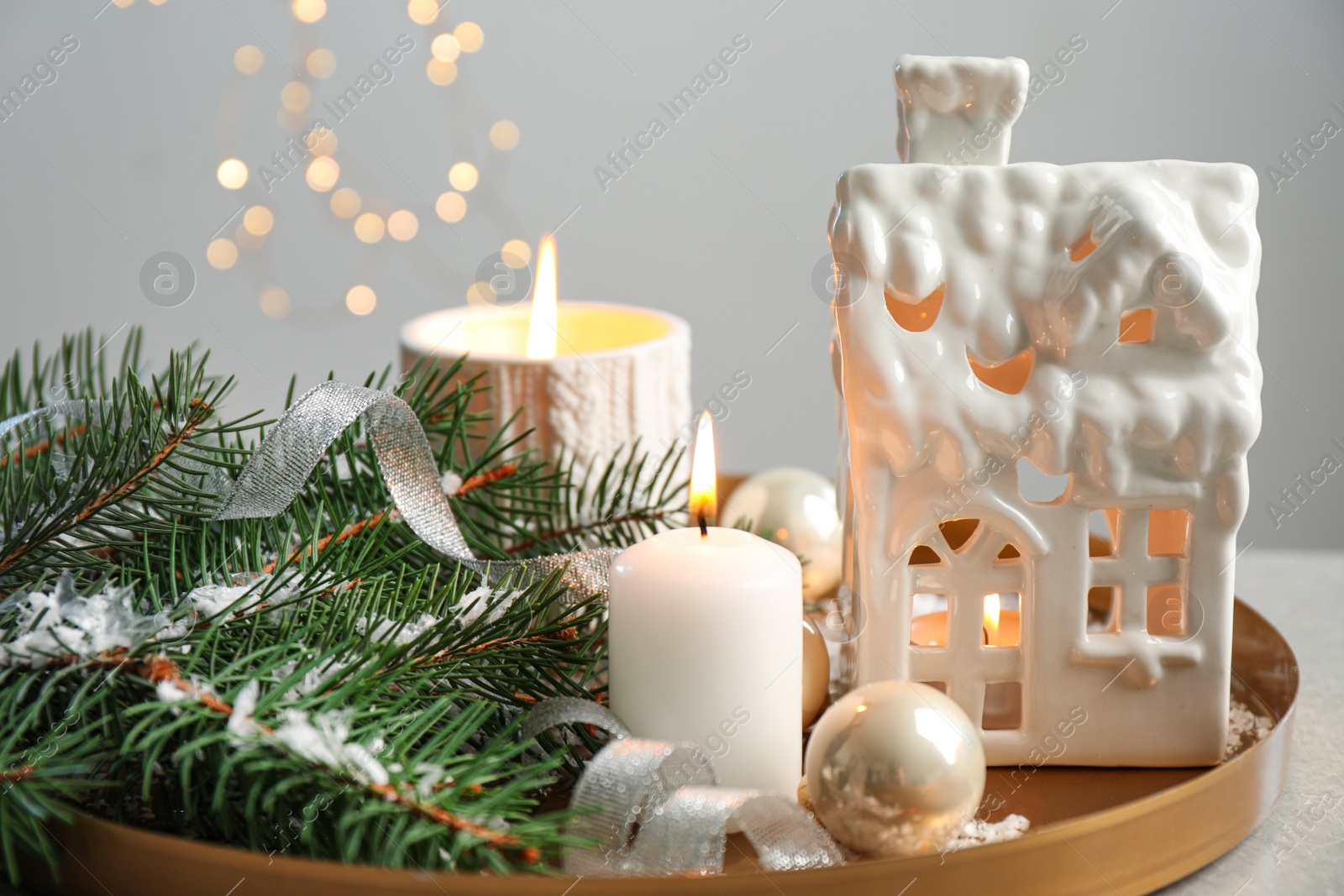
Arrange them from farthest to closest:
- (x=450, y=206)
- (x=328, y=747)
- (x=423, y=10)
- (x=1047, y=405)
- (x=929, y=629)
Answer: (x=450, y=206) < (x=423, y=10) < (x=929, y=629) < (x=1047, y=405) < (x=328, y=747)

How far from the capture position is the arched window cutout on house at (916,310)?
430mm

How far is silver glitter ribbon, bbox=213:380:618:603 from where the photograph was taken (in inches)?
17.4

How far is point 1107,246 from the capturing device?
0.42m

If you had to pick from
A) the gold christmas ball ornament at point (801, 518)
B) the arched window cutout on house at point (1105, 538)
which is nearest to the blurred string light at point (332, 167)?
the gold christmas ball ornament at point (801, 518)

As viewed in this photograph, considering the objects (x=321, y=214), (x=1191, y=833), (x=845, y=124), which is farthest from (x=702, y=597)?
(x=321, y=214)

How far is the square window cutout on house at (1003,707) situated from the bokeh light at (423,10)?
2.73 ft

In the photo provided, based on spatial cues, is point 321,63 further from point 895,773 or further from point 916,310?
point 895,773

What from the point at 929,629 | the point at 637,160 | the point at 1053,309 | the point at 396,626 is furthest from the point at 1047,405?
the point at 637,160

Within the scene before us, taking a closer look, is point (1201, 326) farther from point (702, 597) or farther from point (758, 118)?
point (758, 118)

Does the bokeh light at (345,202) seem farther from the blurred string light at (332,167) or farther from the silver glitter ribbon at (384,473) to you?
the silver glitter ribbon at (384,473)

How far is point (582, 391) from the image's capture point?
61 cm

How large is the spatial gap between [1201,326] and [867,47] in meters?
0.75

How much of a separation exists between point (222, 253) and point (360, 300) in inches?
5.7

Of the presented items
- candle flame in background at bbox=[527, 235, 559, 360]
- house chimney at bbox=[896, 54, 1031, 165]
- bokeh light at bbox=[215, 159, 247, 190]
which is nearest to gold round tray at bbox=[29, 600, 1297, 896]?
house chimney at bbox=[896, 54, 1031, 165]
